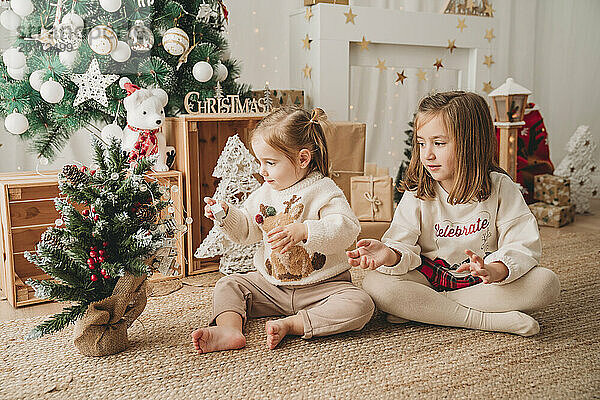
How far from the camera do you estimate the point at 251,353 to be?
1273mm

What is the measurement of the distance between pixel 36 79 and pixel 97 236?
852mm

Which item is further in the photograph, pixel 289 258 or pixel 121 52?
pixel 121 52

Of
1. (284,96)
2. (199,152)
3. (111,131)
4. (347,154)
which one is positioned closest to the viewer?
(111,131)

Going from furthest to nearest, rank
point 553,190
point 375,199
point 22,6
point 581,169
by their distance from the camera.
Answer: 1. point 581,169
2. point 553,190
3. point 375,199
4. point 22,6

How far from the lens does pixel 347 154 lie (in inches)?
86.2

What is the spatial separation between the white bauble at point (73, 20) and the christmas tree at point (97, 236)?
0.71 m

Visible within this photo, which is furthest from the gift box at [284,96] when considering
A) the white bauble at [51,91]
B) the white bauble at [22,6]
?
the white bauble at [22,6]

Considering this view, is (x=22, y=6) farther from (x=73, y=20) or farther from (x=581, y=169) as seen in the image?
(x=581, y=169)

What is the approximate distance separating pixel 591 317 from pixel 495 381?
505mm

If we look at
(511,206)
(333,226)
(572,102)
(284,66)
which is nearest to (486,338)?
(511,206)

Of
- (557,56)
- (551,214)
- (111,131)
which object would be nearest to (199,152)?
(111,131)

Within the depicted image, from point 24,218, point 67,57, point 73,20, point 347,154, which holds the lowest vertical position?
point 24,218

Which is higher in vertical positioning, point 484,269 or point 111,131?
point 111,131

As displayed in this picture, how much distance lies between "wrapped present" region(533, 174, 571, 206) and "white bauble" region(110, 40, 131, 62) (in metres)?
1.96
